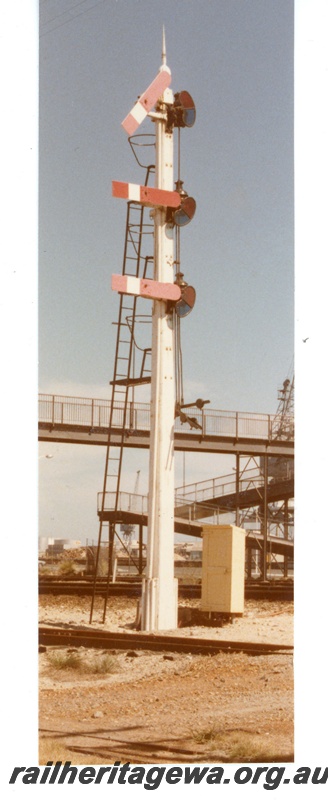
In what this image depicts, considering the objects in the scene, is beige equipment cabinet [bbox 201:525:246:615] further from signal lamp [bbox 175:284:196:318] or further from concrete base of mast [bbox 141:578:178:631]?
signal lamp [bbox 175:284:196:318]

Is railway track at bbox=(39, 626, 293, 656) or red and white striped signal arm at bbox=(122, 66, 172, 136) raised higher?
red and white striped signal arm at bbox=(122, 66, 172, 136)

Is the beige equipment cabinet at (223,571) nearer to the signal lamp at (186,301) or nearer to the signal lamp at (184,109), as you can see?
the signal lamp at (186,301)

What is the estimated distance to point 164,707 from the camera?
7684 mm

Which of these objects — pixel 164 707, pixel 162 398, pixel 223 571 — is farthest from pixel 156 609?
pixel 164 707

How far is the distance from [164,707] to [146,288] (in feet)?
22.6

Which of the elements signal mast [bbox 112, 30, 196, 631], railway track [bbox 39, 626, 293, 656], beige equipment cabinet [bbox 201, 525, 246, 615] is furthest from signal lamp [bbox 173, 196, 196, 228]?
railway track [bbox 39, 626, 293, 656]

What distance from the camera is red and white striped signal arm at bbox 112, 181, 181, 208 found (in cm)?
1234

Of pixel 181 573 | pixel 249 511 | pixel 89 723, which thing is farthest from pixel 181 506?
pixel 89 723

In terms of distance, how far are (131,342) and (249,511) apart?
16.6 meters

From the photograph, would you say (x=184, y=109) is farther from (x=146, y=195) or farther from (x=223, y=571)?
(x=223, y=571)

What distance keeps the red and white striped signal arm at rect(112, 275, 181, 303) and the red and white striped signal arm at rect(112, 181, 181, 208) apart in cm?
113
